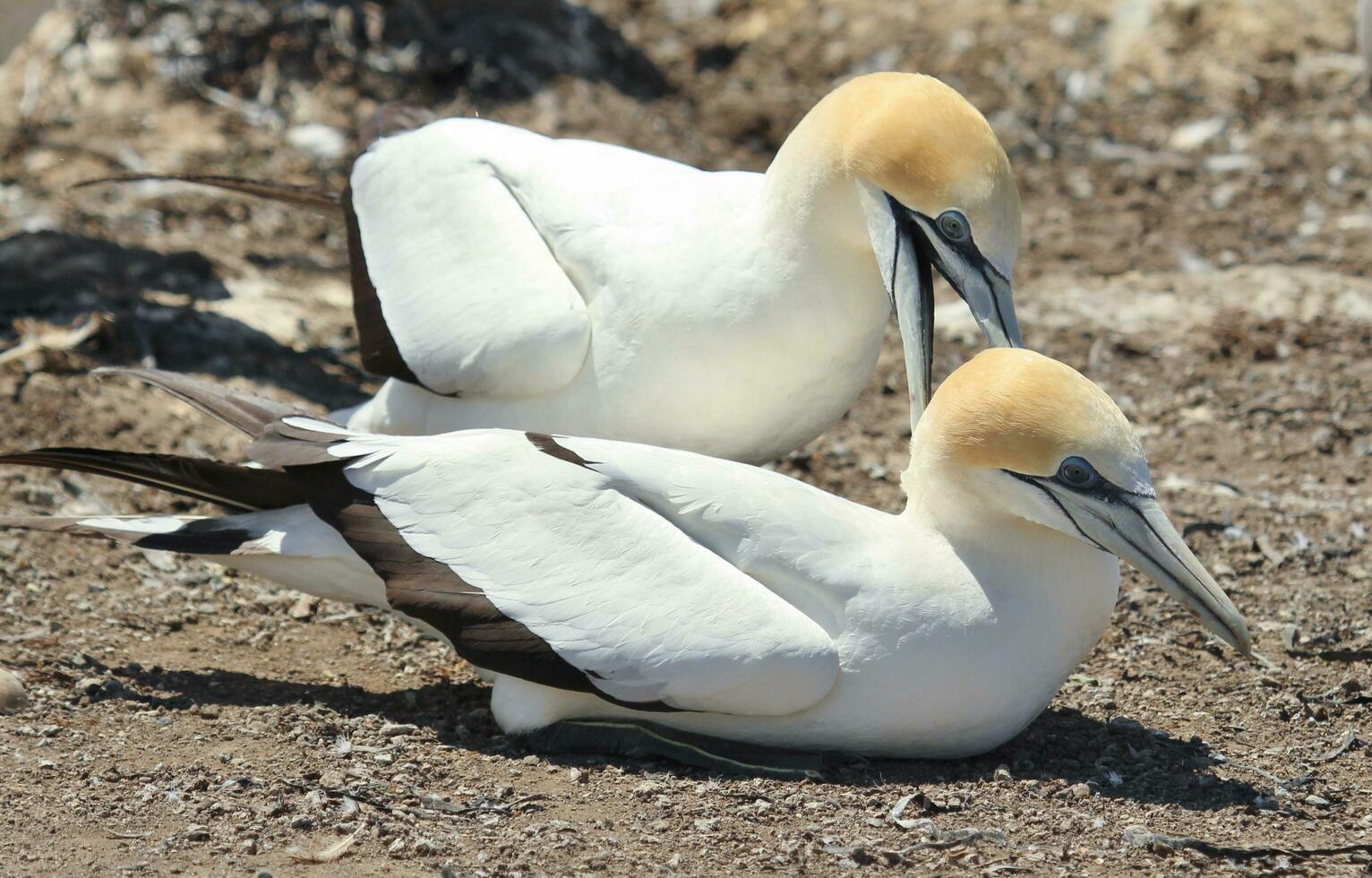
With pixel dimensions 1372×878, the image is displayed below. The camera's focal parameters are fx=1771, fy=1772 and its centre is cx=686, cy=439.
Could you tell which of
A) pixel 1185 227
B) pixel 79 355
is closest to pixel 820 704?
pixel 79 355

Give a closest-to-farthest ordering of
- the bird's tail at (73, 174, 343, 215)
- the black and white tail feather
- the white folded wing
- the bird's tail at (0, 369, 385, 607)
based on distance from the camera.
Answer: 1. the white folded wing
2. the black and white tail feather
3. the bird's tail at (0, 369, 385, 607)
4. the bird's tail at (73, 174, 343, 215)

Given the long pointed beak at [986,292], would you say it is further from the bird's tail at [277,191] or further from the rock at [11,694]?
the rock at [11,694]

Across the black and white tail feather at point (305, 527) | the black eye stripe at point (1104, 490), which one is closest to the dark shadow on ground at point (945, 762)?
the black and white tail feather at point (305, 527)

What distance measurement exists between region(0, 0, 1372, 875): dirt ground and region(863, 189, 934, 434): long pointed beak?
3.51ft

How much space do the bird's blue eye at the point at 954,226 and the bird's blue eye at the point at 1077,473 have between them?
84 centimetres

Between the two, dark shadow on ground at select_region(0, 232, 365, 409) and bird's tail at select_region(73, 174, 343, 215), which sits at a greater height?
bird's tail at select_region(73, 174, 343, 215)

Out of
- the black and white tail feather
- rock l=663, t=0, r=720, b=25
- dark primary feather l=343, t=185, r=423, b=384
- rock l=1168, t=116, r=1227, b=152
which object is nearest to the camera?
the black and white tail feather

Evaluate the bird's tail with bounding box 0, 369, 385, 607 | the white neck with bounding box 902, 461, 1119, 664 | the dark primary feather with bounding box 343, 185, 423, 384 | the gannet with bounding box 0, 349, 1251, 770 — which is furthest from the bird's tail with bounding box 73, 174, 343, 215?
the white neck with bounding box 902, 461, 1119, 664

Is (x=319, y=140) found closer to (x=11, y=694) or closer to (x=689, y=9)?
(x=689, y=9)

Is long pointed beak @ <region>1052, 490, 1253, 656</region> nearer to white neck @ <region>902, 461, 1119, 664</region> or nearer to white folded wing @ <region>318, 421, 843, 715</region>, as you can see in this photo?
white neck @ <region>902, 461, 1119, 664</region>

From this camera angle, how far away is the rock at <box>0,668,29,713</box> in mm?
4531

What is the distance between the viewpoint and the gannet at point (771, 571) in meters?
4.20

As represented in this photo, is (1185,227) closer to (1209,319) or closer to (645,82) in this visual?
(1209,319)

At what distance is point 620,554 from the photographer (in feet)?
14.2
